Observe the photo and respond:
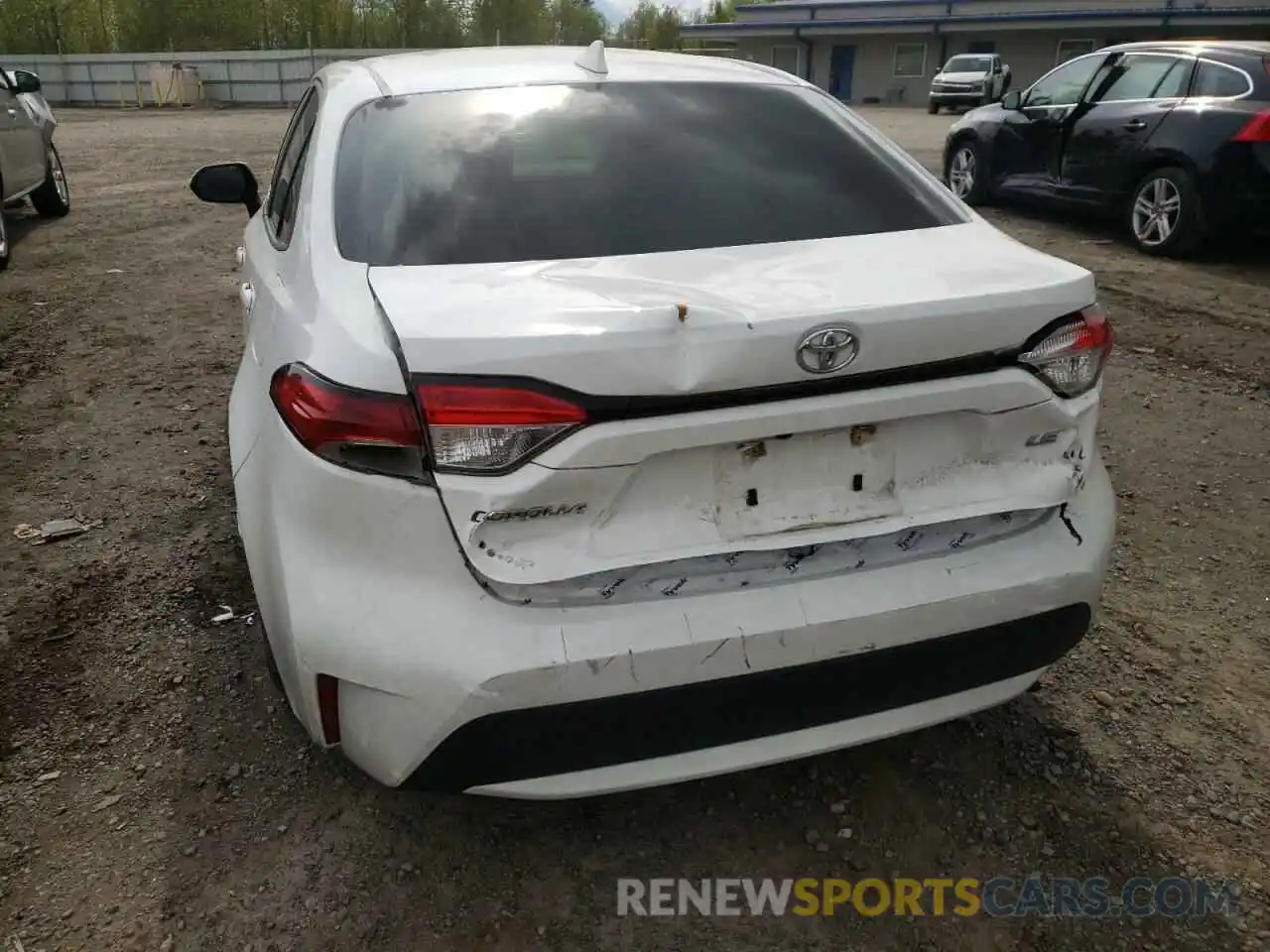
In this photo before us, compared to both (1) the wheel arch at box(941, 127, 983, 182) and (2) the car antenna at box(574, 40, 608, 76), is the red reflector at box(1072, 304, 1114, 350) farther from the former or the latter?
(1) the wheel arch at box(941, 127, 983, 182)

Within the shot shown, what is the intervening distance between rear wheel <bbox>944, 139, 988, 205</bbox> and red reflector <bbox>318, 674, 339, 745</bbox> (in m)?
8.84

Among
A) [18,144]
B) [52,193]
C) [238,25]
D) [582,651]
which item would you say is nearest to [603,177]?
[582,651]

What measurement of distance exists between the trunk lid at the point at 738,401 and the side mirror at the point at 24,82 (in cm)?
914

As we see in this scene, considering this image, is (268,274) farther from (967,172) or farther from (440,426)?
(967,172)

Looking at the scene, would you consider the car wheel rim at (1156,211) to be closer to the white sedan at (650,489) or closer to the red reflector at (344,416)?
the white sedan at (650,489)

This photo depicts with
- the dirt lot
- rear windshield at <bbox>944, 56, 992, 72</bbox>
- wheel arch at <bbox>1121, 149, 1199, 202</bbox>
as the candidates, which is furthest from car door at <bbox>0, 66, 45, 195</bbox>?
rear windshield at <bbox>944, 56, 992, 72</bbox>

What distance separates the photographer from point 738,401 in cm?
174

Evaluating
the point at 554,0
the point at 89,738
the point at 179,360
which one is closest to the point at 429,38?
the point at 554,0

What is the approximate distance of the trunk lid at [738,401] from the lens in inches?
65.9

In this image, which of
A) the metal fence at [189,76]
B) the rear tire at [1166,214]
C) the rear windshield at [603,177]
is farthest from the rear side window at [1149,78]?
the metal fence at [189,76]

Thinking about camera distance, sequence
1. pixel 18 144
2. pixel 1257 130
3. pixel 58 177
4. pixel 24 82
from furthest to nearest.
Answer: pixel 58 177
pixel 24 82
pixel 18 144
pixel 1257 130

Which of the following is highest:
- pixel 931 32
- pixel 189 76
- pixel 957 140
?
pixel 931 32

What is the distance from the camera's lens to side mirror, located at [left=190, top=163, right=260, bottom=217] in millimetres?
3629

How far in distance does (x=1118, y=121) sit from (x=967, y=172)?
6.79ft
